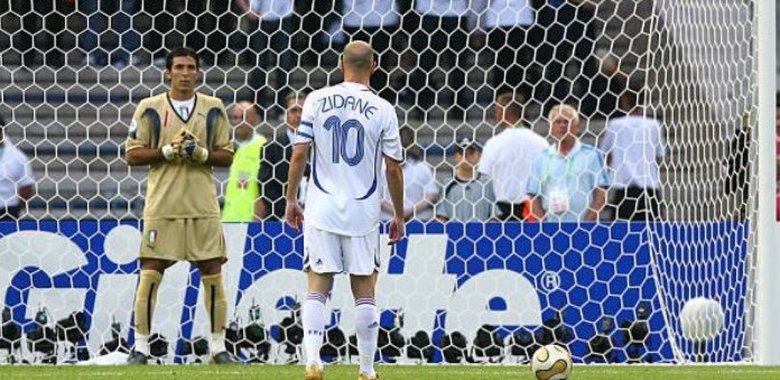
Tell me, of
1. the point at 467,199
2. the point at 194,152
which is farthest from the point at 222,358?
the point at 467,199

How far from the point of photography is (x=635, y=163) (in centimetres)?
1265

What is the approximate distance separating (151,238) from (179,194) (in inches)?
12.5

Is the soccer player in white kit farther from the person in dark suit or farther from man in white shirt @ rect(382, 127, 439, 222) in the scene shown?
man in white shirt @ rect(382, 127, 439, 222)

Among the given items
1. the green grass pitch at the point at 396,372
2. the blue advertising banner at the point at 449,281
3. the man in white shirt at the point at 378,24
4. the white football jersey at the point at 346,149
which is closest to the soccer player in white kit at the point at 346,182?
the white football jersey at the point at 346,149

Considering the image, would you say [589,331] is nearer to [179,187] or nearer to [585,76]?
[585,76]

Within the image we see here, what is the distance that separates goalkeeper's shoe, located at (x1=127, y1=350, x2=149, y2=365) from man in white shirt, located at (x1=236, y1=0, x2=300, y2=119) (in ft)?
8.92

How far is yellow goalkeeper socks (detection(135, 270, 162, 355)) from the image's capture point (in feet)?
37.1

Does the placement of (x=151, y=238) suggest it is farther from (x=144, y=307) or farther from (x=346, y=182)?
(x=346, y=182)

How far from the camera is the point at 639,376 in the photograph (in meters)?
10.3

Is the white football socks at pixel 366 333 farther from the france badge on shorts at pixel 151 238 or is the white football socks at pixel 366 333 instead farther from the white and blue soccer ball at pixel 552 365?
the france badge on shorts at pixel 151 238

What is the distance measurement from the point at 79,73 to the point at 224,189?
1.71 metres

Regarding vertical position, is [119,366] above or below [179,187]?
below

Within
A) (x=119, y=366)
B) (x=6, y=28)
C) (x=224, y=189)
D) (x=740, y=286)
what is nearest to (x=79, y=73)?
(x=6, y=28)

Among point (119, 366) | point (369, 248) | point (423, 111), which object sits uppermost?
point (423, 111)
